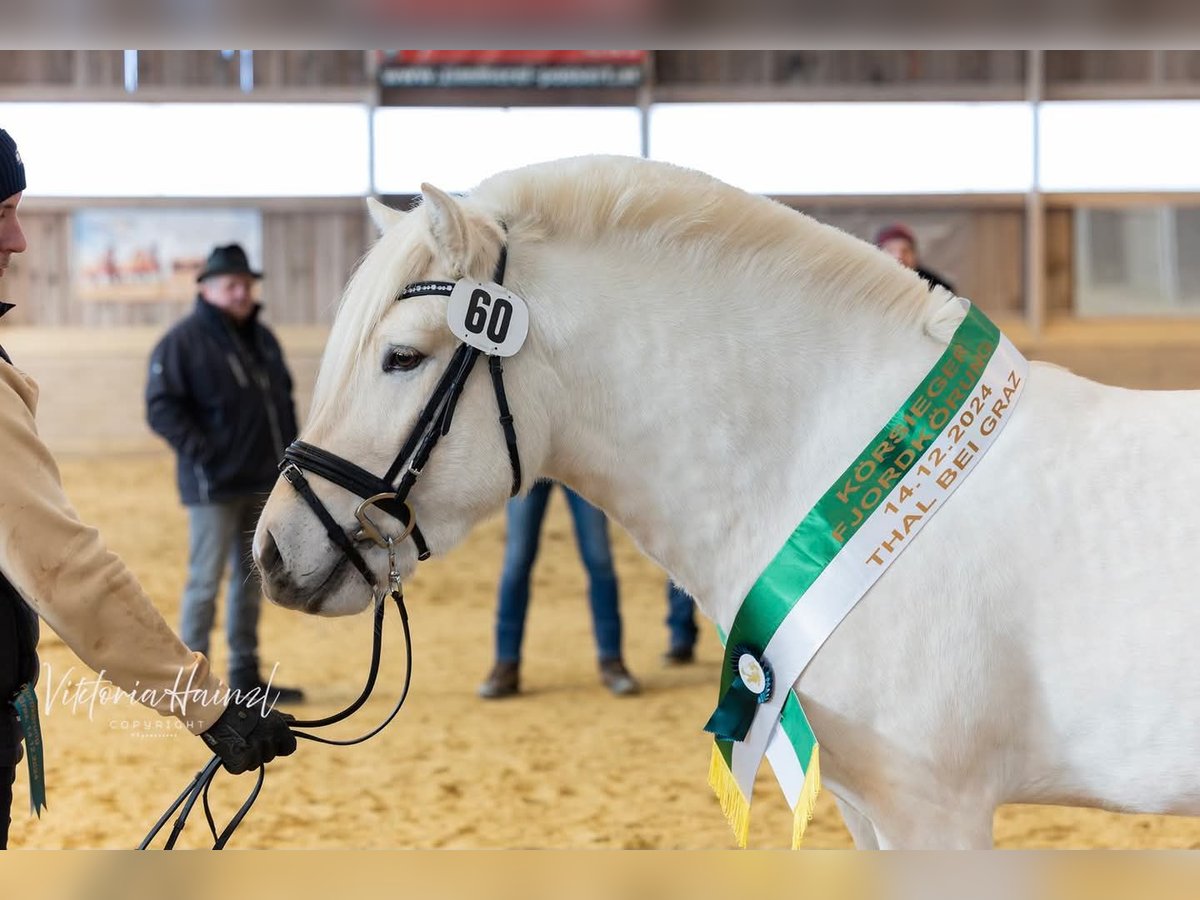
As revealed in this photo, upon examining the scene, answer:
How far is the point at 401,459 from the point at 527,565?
327cm

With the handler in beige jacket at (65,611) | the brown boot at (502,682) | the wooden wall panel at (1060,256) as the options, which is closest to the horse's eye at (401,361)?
the handler in beige jacket at (65,611)

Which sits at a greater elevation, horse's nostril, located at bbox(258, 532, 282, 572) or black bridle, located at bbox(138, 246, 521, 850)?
black bridle, located at bbox(138, 246, 521, 850)

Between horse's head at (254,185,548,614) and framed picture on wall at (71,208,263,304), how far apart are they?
305 inches

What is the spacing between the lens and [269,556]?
1520mm

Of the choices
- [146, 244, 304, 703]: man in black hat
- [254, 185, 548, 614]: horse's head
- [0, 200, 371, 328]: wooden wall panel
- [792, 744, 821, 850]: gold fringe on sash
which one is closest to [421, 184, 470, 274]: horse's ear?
[254, 185, 548, 614]: horse's head

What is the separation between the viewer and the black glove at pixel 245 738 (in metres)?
1.42

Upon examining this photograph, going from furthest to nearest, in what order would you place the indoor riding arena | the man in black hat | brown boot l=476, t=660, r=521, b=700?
the indoor riding arena < brown boot l=476, t=660, r=521, b=700 < the man in black hat

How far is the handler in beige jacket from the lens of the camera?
124 cm

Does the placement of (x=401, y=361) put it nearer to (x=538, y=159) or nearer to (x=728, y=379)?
(x=728, y=379)

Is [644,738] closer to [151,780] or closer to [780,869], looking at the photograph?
[151,780]

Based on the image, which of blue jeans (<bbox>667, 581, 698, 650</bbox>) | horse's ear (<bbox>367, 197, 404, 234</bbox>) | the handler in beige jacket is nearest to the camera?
the handler in beige jacket

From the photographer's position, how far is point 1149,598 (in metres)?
1.39

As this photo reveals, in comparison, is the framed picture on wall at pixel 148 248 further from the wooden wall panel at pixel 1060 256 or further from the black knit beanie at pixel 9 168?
the black knit beanie at pixel 9 168

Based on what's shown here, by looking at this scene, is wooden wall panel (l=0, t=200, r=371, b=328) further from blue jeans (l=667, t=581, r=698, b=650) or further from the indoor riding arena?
blue jeans (l=667, t=581, r=698, b=650)
